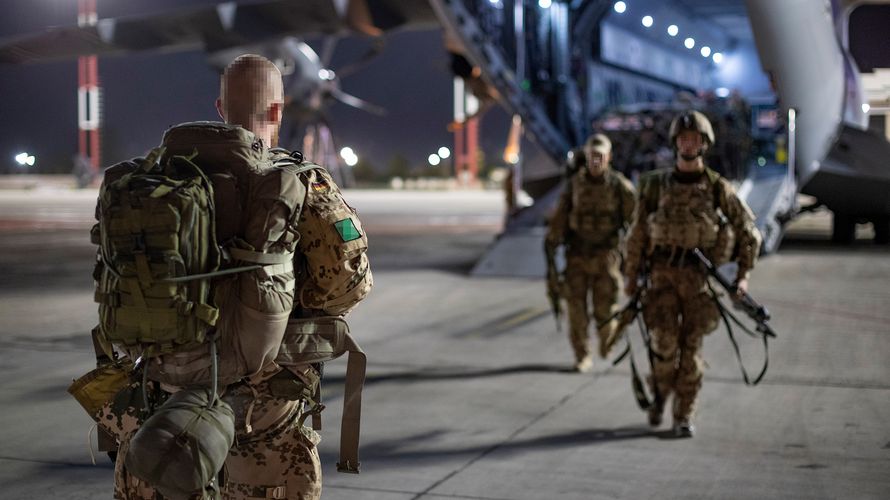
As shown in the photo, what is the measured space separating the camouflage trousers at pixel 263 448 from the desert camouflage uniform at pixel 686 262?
335cm

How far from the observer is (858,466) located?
554cm

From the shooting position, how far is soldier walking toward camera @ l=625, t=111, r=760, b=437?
6203mm

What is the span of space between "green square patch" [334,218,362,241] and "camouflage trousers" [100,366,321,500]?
1.61ft

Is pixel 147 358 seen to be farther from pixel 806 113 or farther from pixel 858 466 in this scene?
pixel 806 113

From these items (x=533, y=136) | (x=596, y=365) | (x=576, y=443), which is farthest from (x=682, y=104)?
(x=576, y=443)

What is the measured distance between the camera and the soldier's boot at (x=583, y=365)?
8250 millimetres

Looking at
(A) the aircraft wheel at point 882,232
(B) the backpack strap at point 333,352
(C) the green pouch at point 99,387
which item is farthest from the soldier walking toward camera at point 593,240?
(A) the aircraft wheel at point 882,232

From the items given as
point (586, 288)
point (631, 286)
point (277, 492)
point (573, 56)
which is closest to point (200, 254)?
point (277, 492)

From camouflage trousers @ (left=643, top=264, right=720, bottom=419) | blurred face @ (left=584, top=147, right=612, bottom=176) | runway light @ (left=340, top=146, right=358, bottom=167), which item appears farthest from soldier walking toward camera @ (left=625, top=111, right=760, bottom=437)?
runway light @ (left=340, top=146, right=358, bottom=167)

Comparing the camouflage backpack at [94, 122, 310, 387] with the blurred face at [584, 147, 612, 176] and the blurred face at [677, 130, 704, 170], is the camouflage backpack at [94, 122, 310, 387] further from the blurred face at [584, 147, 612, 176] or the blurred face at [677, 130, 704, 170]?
the blurred face at [584, 147, 612, 176]

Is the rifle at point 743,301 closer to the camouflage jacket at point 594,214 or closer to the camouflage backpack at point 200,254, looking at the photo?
the camouflage jacket at point 594,214

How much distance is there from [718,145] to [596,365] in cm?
1010

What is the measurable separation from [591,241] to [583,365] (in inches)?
35.5

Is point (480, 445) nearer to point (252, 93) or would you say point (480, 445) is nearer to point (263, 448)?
point (263, 448)
